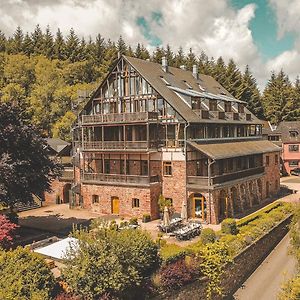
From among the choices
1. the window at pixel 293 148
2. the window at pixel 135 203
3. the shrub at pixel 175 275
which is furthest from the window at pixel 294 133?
the shrub at pixel 175 275

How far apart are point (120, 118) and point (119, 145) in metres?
2.54

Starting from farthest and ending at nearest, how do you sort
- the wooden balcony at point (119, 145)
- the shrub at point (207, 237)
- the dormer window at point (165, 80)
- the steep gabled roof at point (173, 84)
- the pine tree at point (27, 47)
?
the pine tree at point (27, 47) → the dormer window at point (165, 80) → the steep gabled roof at point (173, 84) → the wooden balcony at point (119, 145) → the shrub at point (207, 237)

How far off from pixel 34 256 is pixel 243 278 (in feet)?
47.8

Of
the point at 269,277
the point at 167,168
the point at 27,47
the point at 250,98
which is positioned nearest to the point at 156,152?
the point at 167,168

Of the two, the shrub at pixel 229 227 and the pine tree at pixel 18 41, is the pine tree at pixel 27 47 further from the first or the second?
the shrub at pixel 229 227

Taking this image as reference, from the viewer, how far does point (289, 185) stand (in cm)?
5347

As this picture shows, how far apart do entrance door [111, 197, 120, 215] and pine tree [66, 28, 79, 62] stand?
179 feet

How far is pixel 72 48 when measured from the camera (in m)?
85.4

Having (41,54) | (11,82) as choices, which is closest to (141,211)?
(11,82)

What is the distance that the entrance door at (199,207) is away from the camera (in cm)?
3334

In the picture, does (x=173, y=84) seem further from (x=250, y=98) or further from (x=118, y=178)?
(x=250, y=98)

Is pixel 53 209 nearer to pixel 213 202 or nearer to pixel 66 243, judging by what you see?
pixel 213 202

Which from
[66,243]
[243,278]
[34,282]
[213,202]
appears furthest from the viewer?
[213,202]

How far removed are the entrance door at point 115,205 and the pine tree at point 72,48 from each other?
179 ft
